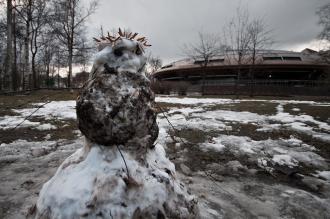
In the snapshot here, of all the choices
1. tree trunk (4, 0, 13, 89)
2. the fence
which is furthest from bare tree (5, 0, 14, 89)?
the fence

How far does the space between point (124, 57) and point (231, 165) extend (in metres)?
2.79

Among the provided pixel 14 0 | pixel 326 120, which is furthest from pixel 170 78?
pixel 326 120

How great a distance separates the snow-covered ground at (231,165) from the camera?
8.59 ft

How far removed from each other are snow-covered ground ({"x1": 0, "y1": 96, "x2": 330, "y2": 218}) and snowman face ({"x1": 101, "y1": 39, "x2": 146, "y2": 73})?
2.29 ft

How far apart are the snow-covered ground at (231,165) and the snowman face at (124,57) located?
27.4 inches

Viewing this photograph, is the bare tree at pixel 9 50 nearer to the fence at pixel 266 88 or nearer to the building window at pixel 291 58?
the fence at pixel 266 88

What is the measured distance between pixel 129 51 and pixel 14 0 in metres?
18.8

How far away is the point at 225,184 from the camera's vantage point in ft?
10.5

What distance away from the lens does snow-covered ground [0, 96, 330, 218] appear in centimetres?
262

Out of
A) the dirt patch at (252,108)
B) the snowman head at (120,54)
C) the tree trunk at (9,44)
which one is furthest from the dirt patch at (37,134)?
the tree trunk at (9,44)

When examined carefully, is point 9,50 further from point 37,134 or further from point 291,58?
point 291,58

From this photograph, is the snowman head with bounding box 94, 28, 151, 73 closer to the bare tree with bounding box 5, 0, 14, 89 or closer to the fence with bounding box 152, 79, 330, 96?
the bare tree with bounding box 5, 0, 14, 89

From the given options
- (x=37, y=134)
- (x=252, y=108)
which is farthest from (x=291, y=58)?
(x=37, y=134)

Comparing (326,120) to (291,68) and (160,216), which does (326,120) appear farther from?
(291,68)
